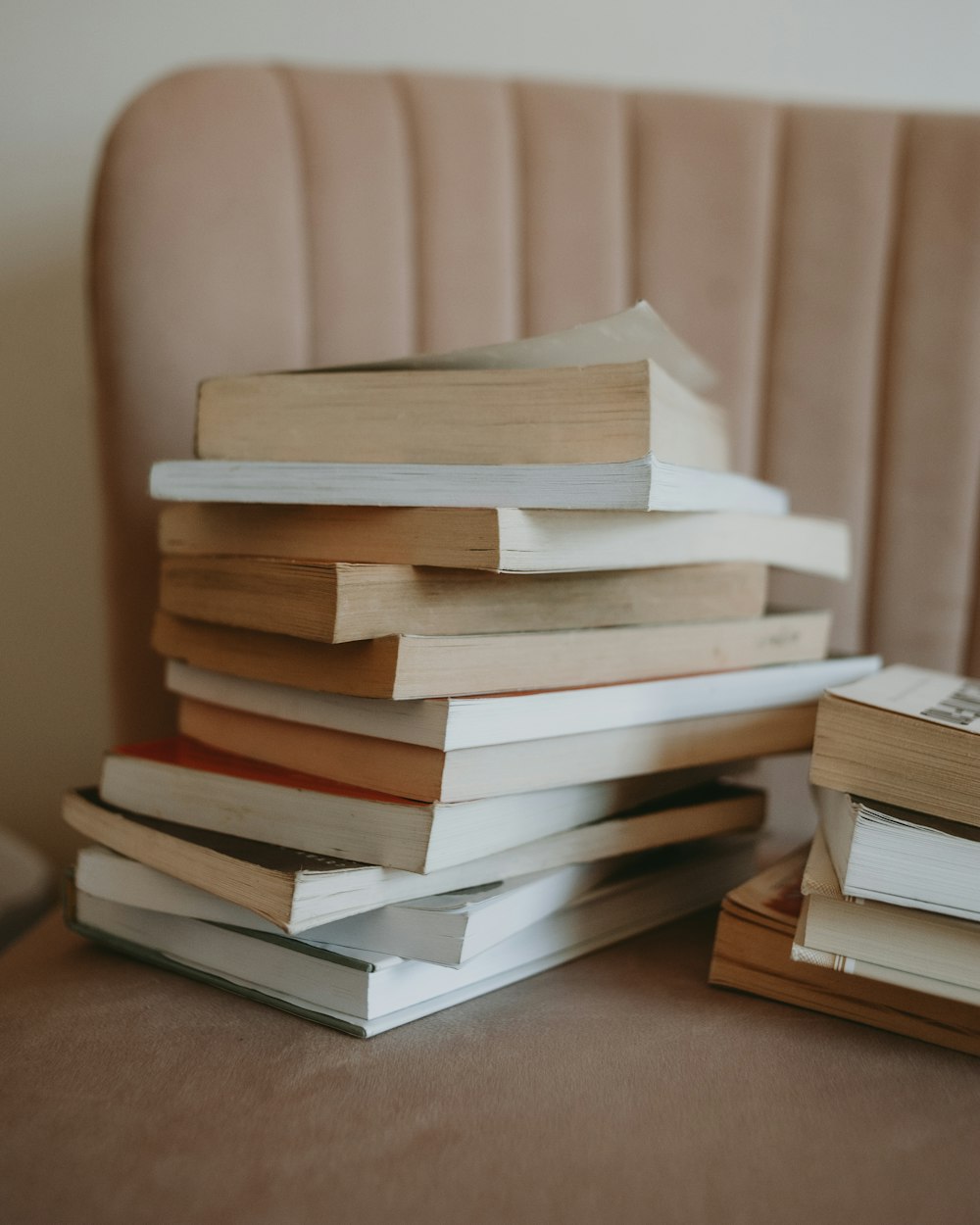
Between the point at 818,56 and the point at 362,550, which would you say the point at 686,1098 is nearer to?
the point at 362,550

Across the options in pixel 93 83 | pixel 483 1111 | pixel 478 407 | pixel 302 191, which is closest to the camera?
pixel 483 1111

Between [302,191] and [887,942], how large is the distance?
749 mm

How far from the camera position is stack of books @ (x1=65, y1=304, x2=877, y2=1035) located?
0.50m

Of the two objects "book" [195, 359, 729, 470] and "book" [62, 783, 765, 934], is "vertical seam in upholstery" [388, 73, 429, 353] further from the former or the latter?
"book" [62, 783, 765, 934]

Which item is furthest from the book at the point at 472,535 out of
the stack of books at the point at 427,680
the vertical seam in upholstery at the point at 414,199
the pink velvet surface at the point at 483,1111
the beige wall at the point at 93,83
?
the beige wall at the point at 93,83

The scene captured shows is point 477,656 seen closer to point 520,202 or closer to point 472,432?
point 472,432

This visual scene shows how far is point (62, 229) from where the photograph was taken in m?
1.05

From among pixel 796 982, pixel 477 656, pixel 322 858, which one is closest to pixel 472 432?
pixel 477 656

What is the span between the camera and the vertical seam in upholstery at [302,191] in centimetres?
89

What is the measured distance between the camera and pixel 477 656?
0.53 m

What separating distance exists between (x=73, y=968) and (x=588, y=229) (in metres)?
0.74

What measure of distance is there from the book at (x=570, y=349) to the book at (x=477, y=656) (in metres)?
0.15

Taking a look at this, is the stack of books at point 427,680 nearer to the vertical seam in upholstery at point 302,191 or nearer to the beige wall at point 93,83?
the vertical seam in upholstery at point 302,191

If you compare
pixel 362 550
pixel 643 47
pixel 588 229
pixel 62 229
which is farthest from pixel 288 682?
pixel 643 47
